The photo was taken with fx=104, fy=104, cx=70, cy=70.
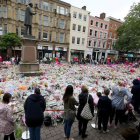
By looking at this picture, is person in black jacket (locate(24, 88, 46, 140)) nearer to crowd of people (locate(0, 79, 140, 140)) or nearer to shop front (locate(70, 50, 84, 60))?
crowd of people (locate(0, 79, 140, 140))

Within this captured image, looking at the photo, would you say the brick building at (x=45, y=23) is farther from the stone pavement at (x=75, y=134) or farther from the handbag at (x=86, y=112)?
the handbag at (x=86, y=112)

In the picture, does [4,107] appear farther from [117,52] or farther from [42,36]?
[117,52]

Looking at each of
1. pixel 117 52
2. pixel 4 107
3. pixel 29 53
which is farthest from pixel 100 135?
pixel 117 52

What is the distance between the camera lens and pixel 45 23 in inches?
936

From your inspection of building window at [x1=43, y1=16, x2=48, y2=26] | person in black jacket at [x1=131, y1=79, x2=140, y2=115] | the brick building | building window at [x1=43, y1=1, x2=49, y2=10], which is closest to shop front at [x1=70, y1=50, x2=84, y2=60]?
the brick building

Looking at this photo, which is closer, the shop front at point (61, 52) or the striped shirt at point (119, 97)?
the striped shirt at point (119, 97)

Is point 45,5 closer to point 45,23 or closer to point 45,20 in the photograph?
point 45,20

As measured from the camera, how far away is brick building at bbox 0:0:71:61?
19719 mm

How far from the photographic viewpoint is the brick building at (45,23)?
1972 cm

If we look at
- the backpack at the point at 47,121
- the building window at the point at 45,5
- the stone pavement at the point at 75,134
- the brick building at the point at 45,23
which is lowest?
the stone pavement at the point at 75,134

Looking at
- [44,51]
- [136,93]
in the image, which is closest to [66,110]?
[136,93]

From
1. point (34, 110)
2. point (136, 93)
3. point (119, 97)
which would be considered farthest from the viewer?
point (136, 93)

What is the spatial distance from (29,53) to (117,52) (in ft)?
117

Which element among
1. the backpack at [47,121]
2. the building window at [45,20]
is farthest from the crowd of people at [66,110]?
the building window at [45,20]
